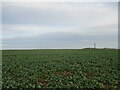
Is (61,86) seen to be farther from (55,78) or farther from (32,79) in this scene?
(32,79)

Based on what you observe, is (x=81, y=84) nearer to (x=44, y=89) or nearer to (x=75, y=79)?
(x=75, y=79)

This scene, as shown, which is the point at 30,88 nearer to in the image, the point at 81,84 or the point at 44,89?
the point at 44,89

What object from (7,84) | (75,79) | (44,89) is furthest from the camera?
(75,79)

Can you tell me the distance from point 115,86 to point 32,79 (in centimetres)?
486

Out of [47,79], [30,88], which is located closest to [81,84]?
[47,79]

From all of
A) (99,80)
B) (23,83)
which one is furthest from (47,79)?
(99,80)

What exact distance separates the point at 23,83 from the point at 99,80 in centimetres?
457

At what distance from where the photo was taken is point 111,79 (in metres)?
9.52

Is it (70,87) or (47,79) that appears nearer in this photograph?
(70,87)

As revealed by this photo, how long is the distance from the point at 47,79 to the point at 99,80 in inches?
127

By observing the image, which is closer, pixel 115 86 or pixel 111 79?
pixel 115 86

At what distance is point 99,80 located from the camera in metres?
9.27

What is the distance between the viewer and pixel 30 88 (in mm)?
7723

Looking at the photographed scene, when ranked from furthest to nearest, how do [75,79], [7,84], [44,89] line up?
[75,79] → [7,84] → [44,89]
